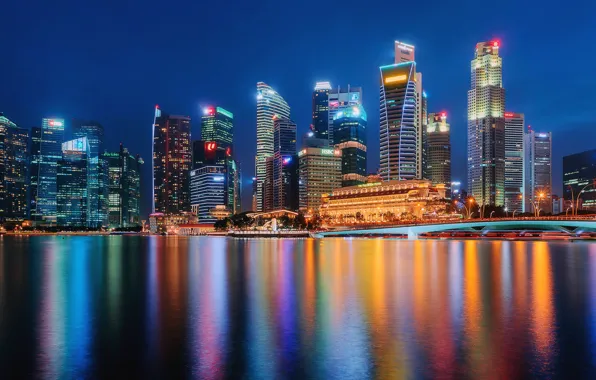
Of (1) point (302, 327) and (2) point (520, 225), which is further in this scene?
(2) point (520, 225)

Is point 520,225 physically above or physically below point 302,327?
above

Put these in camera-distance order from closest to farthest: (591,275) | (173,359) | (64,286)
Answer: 1. (173,359)
2. (64,286)
3. (591,275)

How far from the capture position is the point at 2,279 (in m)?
39.0

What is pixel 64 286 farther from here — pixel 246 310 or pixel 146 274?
pixel 246 310

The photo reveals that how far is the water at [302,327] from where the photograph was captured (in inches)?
564

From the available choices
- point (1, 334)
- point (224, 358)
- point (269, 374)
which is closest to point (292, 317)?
point (224, 358)

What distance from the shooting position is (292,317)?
22.0 metres

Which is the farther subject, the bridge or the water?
the bridge

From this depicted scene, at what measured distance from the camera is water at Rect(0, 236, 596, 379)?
14328 mm

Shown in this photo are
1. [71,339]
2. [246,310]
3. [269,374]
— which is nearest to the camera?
[269,374]

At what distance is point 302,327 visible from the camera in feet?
64.8

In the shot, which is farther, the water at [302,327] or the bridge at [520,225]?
the bridge at [520,225]

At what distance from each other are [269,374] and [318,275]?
26307mm

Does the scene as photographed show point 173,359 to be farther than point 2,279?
No
